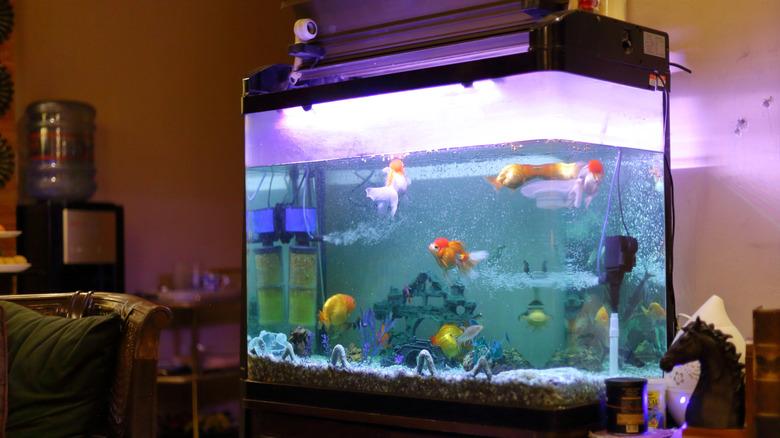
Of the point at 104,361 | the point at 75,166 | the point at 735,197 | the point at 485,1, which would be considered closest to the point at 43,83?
the point at 75,166

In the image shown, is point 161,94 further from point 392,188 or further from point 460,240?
point 460,240

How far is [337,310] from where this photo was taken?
2400 mm

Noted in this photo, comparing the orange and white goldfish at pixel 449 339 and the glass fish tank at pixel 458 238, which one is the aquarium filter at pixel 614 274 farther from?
the orange and white goldfish at pixel 449 339

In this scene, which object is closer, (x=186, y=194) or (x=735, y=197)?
→ (x=735, y=197)

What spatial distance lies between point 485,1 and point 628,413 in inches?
39.7

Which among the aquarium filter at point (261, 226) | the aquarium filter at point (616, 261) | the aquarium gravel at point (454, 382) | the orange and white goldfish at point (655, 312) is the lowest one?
the aquarium gravel at point (454, 382)

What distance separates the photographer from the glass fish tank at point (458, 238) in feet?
6.61

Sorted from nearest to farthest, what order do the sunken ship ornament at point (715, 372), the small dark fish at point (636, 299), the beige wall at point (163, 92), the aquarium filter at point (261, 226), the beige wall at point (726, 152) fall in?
the sunken ship ornament at point (715, 372) < the small dark fish at point (636, 299) < the beige wall at point (726, 152) < the aquarium filter at point (261, 226) < the beige wall at point (163, 92)

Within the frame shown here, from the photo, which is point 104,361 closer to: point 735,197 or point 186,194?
point 735,197

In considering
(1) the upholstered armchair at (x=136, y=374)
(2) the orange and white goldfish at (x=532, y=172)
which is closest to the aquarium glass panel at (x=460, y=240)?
(2) the orange and white goldfish at (x=532, y=172)

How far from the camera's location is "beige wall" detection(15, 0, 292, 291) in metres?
5.09

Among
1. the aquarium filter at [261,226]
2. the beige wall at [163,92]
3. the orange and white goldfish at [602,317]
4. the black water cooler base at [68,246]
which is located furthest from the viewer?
the beige wall at [163,92]

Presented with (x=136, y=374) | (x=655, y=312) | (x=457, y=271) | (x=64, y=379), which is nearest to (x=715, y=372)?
(x=655, y=312)

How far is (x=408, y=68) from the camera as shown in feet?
7.79
